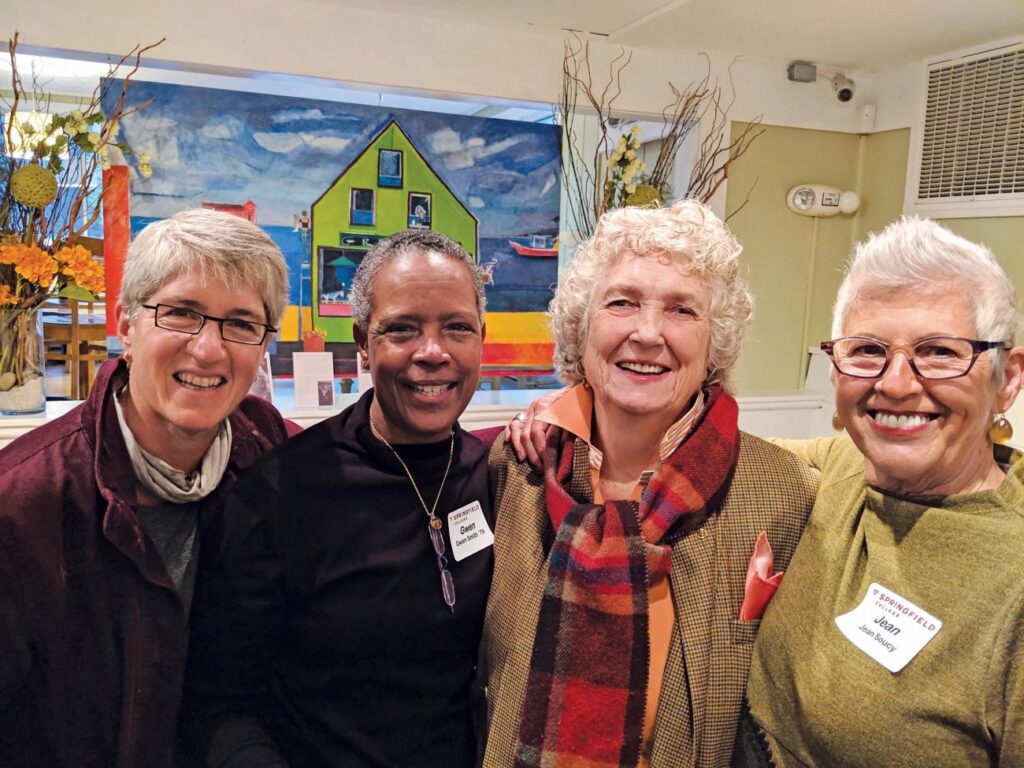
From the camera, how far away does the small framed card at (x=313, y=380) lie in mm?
3656

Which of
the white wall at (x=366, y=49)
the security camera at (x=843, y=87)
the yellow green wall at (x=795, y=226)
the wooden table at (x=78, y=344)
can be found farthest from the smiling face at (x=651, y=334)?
the security camera at (x=843, y=87)

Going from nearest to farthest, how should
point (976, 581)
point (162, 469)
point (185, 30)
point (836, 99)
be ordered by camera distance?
point (976, 581), point (162, 469), point (185, 30), point (836, 99)

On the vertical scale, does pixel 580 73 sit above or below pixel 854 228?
above

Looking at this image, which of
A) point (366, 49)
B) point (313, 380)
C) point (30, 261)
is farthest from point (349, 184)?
point (30, 261)

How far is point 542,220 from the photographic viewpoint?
4.19m

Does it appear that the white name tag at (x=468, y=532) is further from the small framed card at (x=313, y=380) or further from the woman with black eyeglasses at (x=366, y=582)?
the small framed card at (x=313, y=380)

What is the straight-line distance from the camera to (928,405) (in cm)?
116

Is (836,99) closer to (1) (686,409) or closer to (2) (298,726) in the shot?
(1) (686,409)

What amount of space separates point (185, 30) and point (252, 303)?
2344 millimetres

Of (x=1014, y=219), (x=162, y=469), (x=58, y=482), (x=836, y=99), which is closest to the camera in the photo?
(x=58, y=482)

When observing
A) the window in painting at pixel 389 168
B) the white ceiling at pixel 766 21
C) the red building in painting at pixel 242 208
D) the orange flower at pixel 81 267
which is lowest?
the orange flower at pixel 81 267

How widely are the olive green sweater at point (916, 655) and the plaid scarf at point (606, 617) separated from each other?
0.65 ft

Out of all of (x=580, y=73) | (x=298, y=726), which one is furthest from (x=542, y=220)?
(x=298, y=726)

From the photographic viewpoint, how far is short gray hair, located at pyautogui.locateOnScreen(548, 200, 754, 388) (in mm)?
1442
